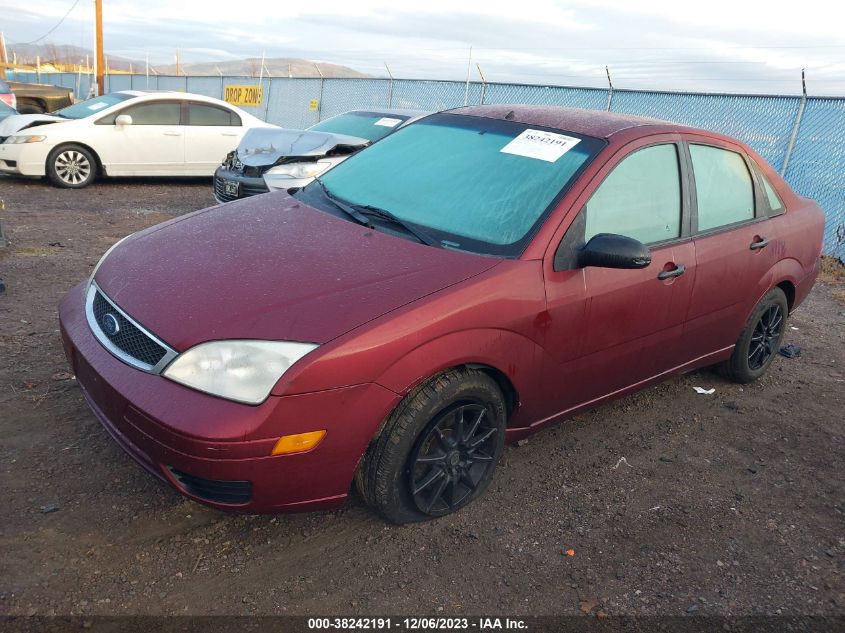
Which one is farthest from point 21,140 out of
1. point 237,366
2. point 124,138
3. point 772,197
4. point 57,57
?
point 57,57

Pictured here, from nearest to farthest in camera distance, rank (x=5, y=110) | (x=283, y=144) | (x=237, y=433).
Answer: (x=237, y=433) < (x=283, y=144) < (x=5, y=110)

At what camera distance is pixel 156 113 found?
10.7 metres

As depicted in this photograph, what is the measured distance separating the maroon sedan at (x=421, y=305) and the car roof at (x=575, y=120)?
2 cm

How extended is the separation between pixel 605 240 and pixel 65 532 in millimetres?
2474

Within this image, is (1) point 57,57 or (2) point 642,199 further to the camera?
(1) point 57,57

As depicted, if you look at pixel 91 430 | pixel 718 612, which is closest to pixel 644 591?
pixel 718 612

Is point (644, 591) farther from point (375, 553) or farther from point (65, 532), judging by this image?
point (65, 532)

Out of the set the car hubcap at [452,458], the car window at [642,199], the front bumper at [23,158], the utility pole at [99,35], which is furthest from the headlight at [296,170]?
the utility pole at [99,35]

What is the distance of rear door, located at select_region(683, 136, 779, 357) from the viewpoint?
12.6 ft

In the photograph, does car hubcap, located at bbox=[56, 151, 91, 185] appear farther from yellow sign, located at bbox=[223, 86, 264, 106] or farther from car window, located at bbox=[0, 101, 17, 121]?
yellow sign, located at bbox=[223, 86, 264, 106]

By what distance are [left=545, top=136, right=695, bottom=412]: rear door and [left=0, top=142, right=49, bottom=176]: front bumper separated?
9.03 meters

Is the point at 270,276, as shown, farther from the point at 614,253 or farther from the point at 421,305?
the point at 614,253

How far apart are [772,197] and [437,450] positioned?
287cm

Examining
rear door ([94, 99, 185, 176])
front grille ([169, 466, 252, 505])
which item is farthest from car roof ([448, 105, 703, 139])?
rear door ([94, 99, 185, 176])
